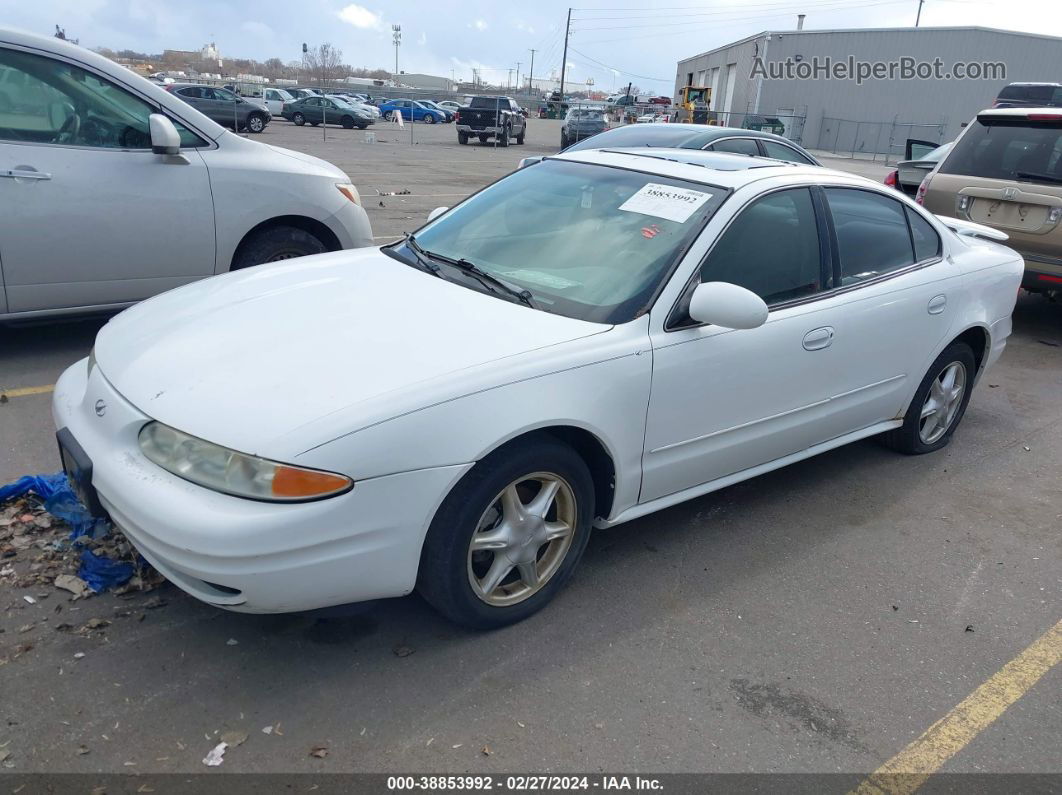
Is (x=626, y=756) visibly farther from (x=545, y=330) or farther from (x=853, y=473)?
(x=853, y=473)

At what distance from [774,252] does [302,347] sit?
2.05 meters

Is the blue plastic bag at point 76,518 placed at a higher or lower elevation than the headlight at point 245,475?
lower

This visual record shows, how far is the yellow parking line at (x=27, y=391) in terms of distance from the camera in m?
4.75

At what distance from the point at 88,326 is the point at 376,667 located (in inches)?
172

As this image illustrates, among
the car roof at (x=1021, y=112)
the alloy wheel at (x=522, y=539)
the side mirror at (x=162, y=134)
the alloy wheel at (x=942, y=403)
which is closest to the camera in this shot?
the alloy wheel at (x=522, y=539)

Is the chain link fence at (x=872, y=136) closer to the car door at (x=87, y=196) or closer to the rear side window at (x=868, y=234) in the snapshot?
the rear side window at (x=868, y=234)

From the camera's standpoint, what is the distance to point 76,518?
3404 mm

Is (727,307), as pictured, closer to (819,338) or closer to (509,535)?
(819,338)

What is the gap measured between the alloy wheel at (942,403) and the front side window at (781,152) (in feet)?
15.5

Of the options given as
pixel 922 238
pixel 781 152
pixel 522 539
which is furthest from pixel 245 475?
pixel 781 152

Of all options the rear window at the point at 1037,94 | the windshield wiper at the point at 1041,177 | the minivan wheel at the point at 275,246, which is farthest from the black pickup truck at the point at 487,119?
the minivan wheel at the point at 275,246

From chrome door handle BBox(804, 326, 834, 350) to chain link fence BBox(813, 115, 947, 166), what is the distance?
39636 mm

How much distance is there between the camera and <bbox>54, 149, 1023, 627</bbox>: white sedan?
2496mm

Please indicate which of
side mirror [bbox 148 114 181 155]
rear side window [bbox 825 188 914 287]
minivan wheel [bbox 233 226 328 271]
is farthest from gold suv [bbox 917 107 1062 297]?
side mirror [bbox 148 114 181 155]
